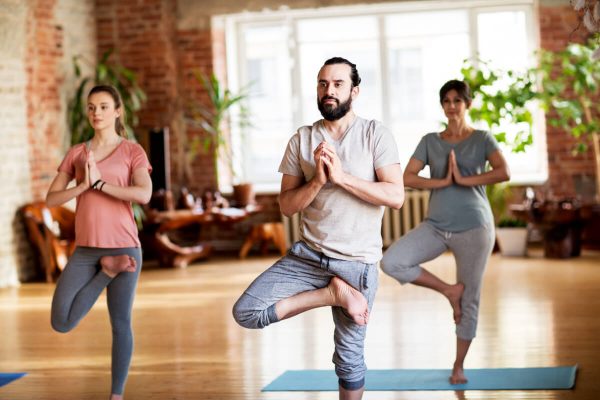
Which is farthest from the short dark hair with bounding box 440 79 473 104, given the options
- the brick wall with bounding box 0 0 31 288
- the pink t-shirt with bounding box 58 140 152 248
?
the brick wall with bounding box 0 0 31 288

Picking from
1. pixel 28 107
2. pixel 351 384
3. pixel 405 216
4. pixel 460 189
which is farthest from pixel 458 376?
pixel 405 216

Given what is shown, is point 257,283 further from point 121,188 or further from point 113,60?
point 113,60

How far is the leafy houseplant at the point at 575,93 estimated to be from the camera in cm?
1062

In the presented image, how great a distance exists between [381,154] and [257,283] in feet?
2.25

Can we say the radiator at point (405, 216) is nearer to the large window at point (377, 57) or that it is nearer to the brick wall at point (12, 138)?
the large window at point (377, 57)

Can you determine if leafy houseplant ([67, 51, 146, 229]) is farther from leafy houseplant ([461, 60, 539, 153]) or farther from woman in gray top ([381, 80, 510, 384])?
woman in gray top ([381, 80, 510, 384])

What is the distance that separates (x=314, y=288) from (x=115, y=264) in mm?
1062

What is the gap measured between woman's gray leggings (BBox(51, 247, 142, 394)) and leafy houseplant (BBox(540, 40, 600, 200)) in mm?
7006

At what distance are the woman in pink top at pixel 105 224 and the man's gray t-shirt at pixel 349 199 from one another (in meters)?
1.04

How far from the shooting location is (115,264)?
4.57 meters

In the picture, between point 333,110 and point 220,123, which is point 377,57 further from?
point 333,110

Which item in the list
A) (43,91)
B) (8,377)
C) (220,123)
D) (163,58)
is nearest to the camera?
(8,377)

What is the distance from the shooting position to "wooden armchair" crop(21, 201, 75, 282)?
10180 millimetres

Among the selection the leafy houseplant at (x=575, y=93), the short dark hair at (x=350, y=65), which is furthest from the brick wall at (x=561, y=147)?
the short dark hair at (x=350, y=65)
